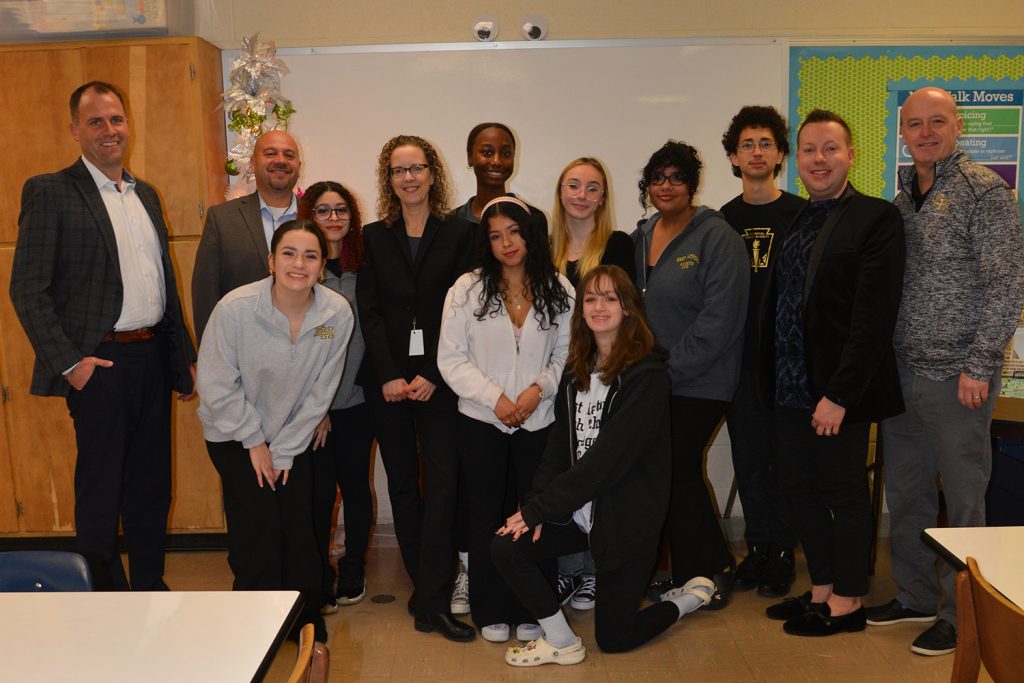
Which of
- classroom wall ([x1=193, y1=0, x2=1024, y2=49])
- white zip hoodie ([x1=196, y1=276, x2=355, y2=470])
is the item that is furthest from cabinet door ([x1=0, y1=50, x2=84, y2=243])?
white zip hoodie ([x1=196, y1=276, x2=355, y2=470])

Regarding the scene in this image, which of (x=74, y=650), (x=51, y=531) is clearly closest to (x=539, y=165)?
(x=51, y=531)

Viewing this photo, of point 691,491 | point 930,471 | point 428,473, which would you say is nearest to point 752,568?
point 691,491

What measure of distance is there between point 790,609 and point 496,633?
3.68 feet

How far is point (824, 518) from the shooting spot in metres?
3.05

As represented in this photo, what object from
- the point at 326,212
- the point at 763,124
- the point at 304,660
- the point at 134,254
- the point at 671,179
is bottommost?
the point at 304,660

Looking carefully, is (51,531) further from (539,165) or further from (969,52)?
(969,52)

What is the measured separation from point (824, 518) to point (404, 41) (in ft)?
9.68

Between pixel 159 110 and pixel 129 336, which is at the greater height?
pixel 159 110

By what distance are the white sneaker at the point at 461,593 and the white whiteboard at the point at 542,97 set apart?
6.57 feet

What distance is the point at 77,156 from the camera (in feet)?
12.7

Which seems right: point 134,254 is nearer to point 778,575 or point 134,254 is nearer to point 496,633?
point 496,633

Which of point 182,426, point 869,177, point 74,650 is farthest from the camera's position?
point 869,177

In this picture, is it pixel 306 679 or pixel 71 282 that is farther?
pixel 71 282

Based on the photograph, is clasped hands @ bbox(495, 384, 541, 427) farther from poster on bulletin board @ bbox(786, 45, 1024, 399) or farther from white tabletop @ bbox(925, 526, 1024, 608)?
poster on bulletin board @ bbox(786, 45, 1024, 399)
